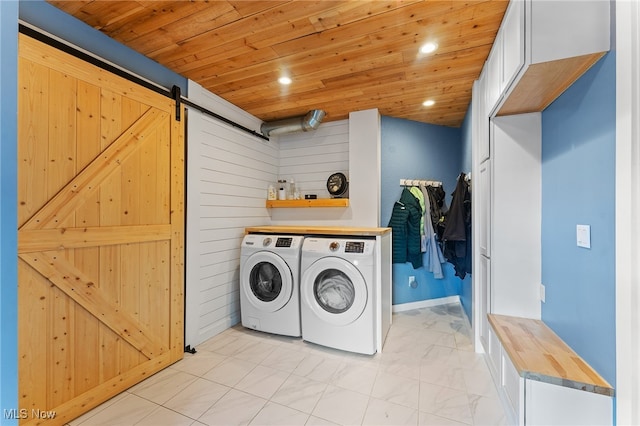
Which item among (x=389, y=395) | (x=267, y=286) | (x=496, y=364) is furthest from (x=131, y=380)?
(x=496, y=364)

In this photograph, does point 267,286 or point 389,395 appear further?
point 267,286

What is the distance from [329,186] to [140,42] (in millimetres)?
2185

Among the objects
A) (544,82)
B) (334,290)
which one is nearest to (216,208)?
Result: (334,290)

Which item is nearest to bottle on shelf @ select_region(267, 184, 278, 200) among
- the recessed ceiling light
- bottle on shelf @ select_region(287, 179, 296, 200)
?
bottle on shelf @ select_region(287, 179, 296, 200)

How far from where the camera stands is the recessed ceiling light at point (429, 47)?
1851mm

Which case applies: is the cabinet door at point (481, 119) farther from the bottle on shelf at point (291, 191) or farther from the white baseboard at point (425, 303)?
the bottle on shelf at point (291, 191)

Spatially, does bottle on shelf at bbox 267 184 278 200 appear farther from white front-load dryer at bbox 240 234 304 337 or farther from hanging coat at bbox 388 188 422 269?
hanging coat at bbox 388 188 422 269

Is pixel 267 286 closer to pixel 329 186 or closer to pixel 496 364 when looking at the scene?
pixel 329 186

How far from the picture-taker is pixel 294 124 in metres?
3.22

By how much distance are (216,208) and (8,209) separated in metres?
1.93

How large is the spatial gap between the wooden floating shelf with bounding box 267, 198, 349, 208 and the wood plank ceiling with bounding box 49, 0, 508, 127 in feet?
3.72

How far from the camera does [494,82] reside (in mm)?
1785

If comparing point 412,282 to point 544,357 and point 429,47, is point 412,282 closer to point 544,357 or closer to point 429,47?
point 544,357

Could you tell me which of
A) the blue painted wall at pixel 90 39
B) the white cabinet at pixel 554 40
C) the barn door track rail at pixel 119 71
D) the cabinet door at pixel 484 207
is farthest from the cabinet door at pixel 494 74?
the blue painted wall at pixel 90 39
